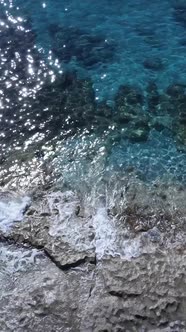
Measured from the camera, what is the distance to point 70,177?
346 inches

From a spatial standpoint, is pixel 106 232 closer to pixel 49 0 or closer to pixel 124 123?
pixel 124 123

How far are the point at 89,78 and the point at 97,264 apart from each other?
5837 millimetres

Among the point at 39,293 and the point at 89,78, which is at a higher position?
the point at 89,78

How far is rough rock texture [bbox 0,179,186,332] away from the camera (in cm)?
660

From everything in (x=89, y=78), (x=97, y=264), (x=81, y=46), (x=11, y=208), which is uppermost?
(x=81, y=46)

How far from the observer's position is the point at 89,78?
11.4 meters

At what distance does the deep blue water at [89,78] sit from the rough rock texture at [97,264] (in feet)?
2.82

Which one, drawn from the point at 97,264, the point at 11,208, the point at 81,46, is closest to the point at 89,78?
the point at 81,46

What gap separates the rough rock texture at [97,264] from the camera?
21.6 feet

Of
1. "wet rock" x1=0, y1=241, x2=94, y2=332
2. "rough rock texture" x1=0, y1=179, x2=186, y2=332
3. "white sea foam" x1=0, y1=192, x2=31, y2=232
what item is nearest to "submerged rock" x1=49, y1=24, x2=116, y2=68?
"rough rock texture" x1=0, y1=179, x2=186, y2=332

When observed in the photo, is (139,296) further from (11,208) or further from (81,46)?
(81,46)

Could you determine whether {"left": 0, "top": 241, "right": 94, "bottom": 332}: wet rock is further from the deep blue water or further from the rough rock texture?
the deep blue water

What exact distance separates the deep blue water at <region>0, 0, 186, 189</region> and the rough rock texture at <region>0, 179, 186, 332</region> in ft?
2.82

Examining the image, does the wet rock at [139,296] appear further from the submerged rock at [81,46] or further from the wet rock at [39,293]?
the submerged rock at [81,46]
